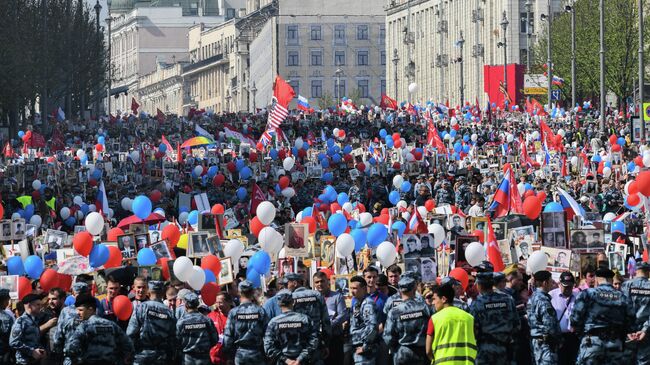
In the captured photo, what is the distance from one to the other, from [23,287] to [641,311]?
19.7 ft

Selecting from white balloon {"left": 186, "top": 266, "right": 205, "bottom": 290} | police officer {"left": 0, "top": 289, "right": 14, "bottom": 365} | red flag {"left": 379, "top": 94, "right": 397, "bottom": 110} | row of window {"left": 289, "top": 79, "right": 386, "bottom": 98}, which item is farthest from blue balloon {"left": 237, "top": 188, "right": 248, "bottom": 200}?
row of window {"left": 289, "top": 79, "right": 386, "bottom": 98}

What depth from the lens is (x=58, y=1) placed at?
101688mm

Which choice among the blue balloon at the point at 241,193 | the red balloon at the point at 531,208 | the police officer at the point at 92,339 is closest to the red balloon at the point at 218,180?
the blue balloon at the point at 241,193

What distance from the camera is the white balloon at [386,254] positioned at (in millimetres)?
22812

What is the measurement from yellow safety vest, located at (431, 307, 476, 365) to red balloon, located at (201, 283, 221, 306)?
3818 millimetres

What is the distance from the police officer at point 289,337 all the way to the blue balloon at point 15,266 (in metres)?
4.88

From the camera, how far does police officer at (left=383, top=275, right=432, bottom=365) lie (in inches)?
719

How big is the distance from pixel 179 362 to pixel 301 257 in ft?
16.6

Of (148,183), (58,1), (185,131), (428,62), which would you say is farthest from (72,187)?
(428,62)

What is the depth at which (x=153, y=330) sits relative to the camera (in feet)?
61.2

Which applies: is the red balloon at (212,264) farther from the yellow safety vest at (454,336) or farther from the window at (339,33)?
the window at (339,33)

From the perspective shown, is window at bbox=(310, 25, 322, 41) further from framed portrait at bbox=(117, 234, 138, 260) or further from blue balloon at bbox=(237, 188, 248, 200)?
framed portrait at bbox=(117, 234, 138, 260)

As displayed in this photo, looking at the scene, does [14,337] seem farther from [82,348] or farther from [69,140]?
[69,140]

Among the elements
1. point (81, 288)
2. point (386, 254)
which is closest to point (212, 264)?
point (386, 254)
